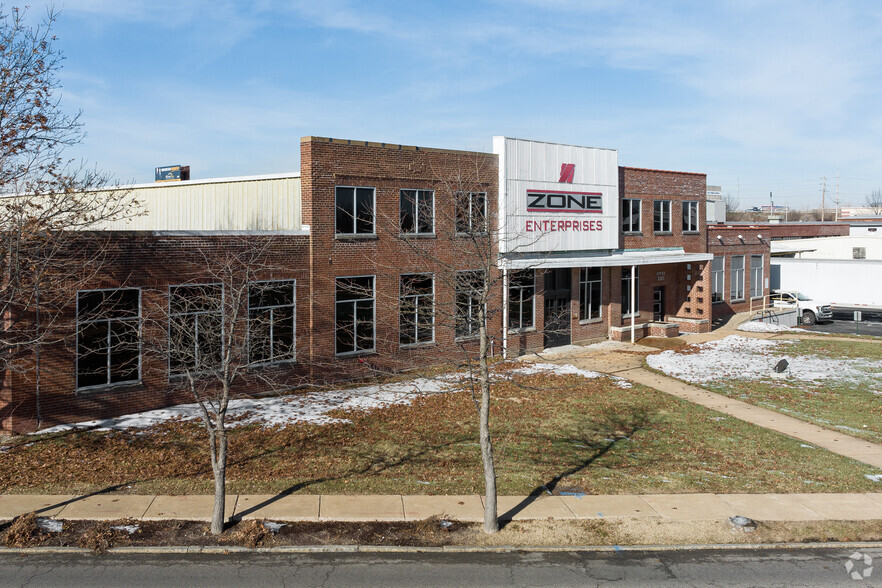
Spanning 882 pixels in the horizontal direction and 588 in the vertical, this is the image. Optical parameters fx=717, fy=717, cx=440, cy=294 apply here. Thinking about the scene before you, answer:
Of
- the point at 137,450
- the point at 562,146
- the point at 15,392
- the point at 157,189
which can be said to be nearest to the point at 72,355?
the point at 15,392

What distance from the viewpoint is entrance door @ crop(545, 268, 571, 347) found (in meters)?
30.9

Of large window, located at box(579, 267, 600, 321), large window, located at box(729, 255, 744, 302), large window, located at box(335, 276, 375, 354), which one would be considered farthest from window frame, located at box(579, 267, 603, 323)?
large window, located at box(729, 255, 744, 302)

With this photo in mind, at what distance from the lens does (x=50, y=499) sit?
13.0m

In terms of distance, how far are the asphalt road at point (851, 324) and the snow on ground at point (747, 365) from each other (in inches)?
379

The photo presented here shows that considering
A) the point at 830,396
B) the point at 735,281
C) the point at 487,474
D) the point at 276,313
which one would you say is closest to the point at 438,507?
the point at 487,474

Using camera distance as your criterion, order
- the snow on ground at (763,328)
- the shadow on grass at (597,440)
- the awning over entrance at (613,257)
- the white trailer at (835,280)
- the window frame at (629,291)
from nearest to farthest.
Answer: the shadow on grass at (597,440) < the awning over entrance at (613,257) < the window frame at (629,291) < the snow on ground at (763,328) < the white trailer at (835,280)

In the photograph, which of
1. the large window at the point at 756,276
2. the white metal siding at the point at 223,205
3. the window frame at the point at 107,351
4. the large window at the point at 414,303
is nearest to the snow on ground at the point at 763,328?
the large window at the point at 756,276

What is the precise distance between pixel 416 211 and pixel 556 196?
24.7 feet

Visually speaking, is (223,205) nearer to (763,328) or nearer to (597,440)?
(597,440)

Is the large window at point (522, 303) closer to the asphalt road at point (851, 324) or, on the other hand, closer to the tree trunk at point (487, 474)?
the tree trunk at point (487, 474)

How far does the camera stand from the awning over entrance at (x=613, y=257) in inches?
1142

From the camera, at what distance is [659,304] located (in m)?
38.1

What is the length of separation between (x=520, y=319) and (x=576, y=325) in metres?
4.31

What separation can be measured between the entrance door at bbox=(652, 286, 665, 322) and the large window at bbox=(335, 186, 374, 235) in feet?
63.5
